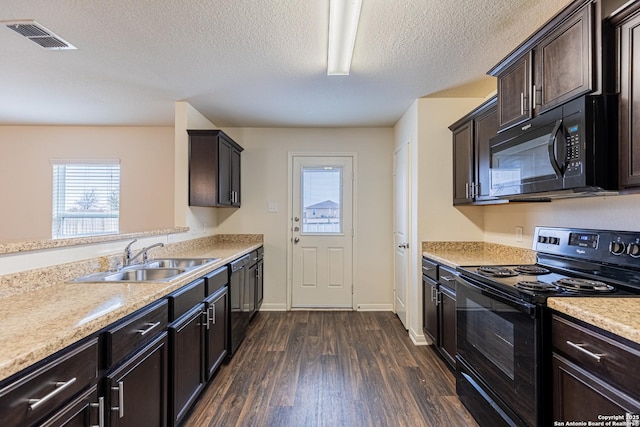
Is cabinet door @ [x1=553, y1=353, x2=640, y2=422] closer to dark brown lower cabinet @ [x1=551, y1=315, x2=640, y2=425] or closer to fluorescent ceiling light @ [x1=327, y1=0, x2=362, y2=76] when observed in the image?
dark brown lower cabinet @ [x1=551, y1=315, x2=640, y2=425]

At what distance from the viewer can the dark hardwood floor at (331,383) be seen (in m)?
1.97

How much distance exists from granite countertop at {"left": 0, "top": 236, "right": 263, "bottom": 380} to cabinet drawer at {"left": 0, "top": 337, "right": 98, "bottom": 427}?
50 millimetres

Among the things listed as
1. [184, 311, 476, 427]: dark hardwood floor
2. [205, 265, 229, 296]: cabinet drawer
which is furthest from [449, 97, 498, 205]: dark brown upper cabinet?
[205, 265, 229, 296]: cabinet drawer

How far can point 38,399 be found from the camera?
2.89ft

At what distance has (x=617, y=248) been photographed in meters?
1.55

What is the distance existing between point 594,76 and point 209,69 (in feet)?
7.98

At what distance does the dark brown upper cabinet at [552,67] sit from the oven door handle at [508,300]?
96cm

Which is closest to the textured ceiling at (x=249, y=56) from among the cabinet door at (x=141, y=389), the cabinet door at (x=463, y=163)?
the cabinet door at (x=463, y=163)

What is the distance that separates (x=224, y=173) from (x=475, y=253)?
2.67m

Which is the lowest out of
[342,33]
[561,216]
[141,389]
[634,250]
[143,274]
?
[141,389]

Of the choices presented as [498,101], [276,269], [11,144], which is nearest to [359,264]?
[276,269]

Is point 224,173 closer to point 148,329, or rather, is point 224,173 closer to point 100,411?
point 148,329

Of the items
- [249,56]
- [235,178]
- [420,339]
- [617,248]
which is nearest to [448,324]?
[420,339]

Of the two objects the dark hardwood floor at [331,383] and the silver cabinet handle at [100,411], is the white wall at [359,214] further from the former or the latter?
the silver cabinet handle at [100,411]
